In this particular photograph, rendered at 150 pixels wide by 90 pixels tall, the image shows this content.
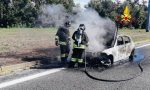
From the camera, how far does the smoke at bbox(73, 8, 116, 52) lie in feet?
50.0

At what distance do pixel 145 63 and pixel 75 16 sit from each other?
386 cm

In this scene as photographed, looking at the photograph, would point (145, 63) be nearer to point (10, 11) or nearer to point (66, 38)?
point (66, 38)

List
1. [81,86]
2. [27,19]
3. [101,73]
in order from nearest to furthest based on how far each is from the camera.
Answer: [81,86] → [101,73] → [27,19]

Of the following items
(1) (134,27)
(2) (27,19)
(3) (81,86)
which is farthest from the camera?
(1) (134,27)

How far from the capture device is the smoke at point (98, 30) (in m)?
15.2

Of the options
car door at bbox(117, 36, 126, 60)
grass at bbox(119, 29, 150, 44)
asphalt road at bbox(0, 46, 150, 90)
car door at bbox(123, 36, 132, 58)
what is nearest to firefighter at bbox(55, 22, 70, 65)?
asphalt road at bbox(0, 46, 150, 90)

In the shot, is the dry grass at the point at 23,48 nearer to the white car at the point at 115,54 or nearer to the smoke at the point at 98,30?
the smoke at the point at 98,30

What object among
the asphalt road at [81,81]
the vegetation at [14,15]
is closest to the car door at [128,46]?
the asphalt road at [81,81]

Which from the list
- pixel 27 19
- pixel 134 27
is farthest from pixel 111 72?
pixel 134 27

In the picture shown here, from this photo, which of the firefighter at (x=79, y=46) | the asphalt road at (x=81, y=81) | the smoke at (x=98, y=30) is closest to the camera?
the asphalt road at (x=81, y=81)

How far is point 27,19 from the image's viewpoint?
159 ft

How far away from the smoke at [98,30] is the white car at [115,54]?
0.44 metres

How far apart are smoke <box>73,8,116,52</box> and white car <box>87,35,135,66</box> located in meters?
0.44

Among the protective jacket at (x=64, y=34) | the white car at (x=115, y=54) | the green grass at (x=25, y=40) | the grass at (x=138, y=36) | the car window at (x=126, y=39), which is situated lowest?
the grass at (x=138, y=36)
